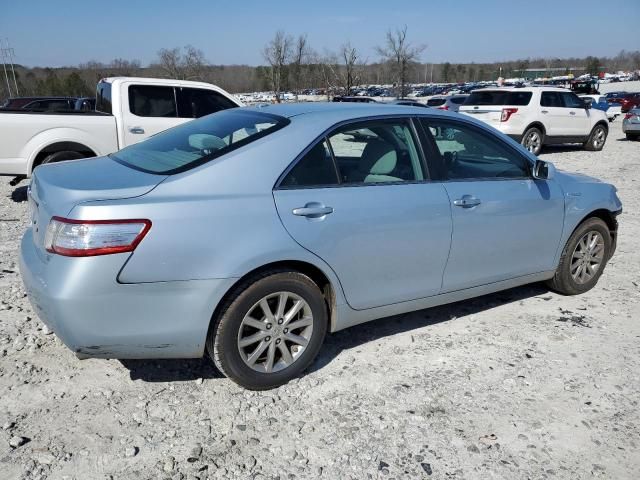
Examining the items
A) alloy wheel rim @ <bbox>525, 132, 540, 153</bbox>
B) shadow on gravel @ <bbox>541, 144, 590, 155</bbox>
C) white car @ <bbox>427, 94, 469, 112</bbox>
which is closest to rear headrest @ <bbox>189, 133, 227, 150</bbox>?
alloy wheel rim @ <bbox>525, 132, 540, 153</bbox>

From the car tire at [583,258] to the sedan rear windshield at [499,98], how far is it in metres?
10.0

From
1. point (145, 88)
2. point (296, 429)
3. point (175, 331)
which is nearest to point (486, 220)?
point (296, 429)

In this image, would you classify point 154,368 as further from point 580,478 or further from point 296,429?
point 580,478

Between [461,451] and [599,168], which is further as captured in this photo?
[599,168]

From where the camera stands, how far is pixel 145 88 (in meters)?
8.42

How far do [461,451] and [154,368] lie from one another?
1.91 m

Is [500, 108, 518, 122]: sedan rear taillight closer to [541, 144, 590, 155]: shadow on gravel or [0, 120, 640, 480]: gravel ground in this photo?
[541, 144, 590, 155]: shadow on gravel

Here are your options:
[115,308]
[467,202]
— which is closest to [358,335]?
[467,202]

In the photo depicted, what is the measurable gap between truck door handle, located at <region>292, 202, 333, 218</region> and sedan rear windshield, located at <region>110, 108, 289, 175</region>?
0.49 metres

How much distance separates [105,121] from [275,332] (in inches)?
240

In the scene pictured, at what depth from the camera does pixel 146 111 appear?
839 centimetres

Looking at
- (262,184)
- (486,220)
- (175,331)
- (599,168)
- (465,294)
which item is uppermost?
(262,184)

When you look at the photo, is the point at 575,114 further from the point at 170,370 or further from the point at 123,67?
the point at 123,67

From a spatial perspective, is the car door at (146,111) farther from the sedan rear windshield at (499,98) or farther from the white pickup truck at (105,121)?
the sedan rear windshield at (499,98)
